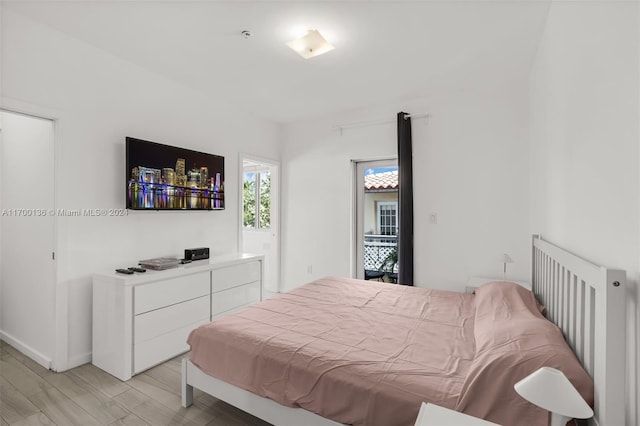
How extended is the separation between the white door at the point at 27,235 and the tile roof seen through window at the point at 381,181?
11.0 ft

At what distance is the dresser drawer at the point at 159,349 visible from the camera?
8.18 feet

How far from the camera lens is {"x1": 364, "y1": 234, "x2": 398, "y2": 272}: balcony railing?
434 centimetres

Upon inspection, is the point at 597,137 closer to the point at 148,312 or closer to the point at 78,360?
the point at 148,312

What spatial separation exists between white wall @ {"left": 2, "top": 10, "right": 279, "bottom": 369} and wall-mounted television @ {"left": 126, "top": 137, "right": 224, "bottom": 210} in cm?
17

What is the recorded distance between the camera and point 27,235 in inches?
111

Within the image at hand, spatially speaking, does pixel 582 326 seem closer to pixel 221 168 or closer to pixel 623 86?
pixel 623 86

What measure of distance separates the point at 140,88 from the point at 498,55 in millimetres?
3269

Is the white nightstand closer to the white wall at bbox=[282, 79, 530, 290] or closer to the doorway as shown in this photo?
the white wall at bbox=[282, 79, 530, 290]

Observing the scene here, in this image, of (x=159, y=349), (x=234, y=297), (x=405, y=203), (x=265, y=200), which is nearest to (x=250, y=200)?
(x=265, y=200)

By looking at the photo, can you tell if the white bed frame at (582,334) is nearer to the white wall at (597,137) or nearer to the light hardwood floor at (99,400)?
the white wall at (597,137)

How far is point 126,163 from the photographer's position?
2787 millimetres

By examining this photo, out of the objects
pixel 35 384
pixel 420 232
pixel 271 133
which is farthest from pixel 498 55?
pixel 35 384

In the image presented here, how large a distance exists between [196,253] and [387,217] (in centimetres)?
246

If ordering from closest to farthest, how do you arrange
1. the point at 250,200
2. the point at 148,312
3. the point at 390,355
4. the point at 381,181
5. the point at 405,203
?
the point at 390,355, the point at 148,312, the point at 405,203, the point at 381,181, the point at 250,200
